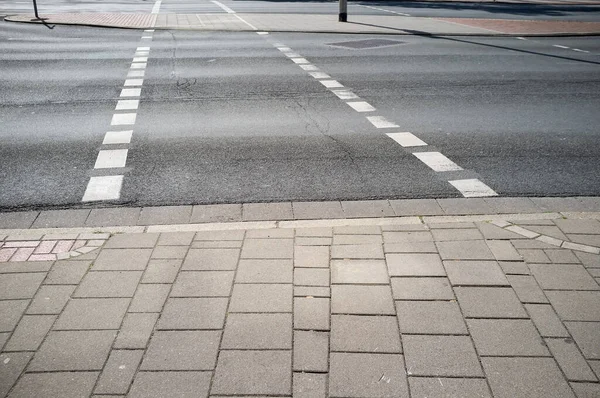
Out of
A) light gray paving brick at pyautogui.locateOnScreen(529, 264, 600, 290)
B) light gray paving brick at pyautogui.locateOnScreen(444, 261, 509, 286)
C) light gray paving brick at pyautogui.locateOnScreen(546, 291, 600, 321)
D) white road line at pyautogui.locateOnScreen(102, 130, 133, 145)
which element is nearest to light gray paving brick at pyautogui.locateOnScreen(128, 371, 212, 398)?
light gray paving brick at pyautogui.locateOnScreen(444, 261, 509, 286)

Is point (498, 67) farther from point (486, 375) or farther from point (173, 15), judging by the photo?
point (173, 15)

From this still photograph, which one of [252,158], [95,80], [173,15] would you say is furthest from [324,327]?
[173,15]

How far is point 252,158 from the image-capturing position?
7230 millimetres

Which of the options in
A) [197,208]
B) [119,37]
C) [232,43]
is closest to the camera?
[197,208]

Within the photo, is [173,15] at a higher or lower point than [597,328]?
higher

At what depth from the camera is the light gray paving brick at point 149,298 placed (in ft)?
13.0

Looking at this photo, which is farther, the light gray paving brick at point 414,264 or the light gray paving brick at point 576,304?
the light gray paving brick at point 414,264

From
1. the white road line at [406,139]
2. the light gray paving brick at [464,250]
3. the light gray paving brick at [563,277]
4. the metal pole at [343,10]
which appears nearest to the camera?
the light gray paving brick at [563,277]

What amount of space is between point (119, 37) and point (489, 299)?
15947 mm

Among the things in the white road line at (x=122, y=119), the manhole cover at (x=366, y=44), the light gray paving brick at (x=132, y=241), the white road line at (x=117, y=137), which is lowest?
the light gray paving brick at (x=132, y=241)

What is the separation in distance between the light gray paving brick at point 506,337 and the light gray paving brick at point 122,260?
240 centimetres

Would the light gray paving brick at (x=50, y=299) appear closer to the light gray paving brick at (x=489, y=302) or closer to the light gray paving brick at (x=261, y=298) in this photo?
the light gray paving brick at (x=261, y=298)

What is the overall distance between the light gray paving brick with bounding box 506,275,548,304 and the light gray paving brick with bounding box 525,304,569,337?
7 cm

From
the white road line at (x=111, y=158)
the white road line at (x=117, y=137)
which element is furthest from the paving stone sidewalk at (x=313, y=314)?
the white road line at (x=117, y=137)
